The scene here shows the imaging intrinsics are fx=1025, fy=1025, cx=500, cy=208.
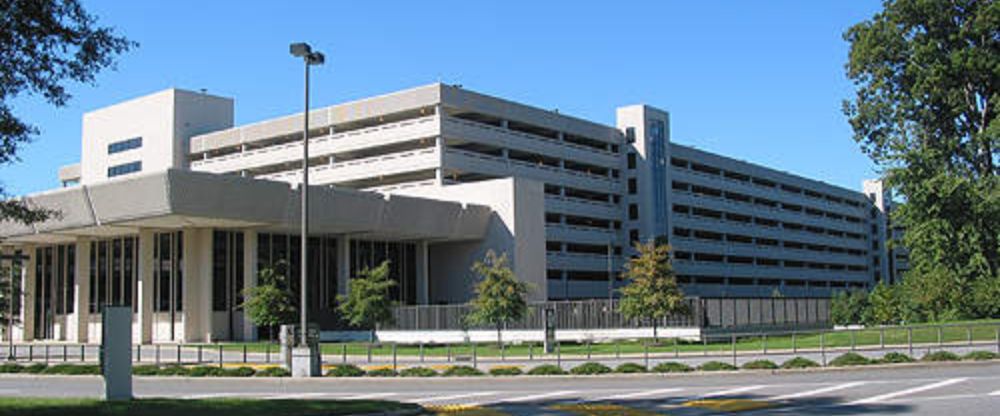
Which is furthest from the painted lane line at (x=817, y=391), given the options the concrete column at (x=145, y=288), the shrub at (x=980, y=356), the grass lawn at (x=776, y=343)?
the concrete column at (x=145, y=288)

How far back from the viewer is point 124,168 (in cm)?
8825

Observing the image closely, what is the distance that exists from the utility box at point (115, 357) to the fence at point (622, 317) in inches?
1221

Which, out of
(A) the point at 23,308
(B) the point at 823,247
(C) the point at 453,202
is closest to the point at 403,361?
(C) the point at 453,202

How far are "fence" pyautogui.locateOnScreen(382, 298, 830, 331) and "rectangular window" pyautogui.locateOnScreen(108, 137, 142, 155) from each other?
123ft

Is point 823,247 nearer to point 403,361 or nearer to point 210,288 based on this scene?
point 210,288

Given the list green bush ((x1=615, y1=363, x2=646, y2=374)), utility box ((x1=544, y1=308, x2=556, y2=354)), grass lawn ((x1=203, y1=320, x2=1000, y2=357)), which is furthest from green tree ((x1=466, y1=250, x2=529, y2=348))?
green bush ((x1=615, y1=363, x2=646, y2=374))

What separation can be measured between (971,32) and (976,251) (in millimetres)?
11155

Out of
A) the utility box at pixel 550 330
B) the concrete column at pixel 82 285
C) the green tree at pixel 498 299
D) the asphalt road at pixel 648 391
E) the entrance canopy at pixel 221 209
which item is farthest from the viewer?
the concrete column at pixel 82 285

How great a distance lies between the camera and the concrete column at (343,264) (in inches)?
2511

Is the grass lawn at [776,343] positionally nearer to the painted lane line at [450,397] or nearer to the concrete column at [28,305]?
the painted lane line at [450,397]

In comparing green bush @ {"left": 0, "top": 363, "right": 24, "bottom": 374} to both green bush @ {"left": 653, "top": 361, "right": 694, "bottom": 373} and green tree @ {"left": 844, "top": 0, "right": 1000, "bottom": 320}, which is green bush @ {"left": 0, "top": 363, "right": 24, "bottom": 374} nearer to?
green bush @ {"left": 653, "top": 361, "right": 694, "bottom": 373}

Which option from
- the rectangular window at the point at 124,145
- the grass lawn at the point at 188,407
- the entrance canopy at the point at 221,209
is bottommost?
the grass lawn at the point at 188,407

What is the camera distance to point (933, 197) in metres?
49.7

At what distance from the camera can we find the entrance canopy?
5078 cm
